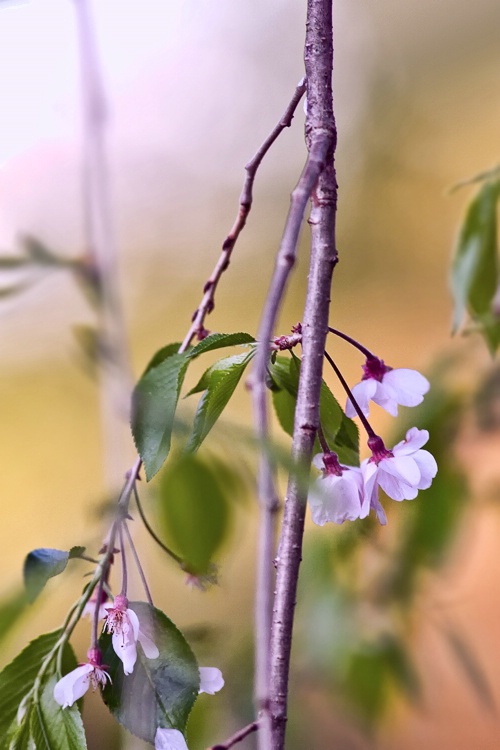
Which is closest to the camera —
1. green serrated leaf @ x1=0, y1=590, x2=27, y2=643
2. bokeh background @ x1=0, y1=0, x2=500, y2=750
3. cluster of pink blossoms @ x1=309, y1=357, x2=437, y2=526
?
green serrated leaf @ x1=0, y1=590, x2=27, y2=643

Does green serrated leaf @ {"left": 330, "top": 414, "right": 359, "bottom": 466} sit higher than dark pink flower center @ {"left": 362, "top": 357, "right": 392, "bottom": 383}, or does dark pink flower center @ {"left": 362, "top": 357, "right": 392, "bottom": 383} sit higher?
dark pink flower center @ {"left": 362, "top": 357, "right": 392, "bottom": 383}

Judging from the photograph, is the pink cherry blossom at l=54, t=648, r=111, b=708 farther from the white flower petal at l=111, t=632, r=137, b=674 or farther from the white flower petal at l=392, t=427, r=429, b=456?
the white flower petal at l=392, t=427, r=429, b=456

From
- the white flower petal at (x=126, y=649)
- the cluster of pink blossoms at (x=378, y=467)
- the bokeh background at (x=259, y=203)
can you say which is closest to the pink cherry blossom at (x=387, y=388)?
the cluster of pink blossoms at (x=378, y=467)

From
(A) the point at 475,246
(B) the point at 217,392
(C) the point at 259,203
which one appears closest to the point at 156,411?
(B) the point at 217,392

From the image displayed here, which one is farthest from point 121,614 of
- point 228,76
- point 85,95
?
point 228,76

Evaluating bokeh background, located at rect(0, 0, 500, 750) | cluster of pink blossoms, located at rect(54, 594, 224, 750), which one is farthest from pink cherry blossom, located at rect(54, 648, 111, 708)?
bokeh background, located at rect(0, 0, 500, 750)

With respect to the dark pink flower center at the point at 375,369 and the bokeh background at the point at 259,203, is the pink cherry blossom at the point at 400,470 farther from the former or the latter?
the bokeh background at the point at 259,203
